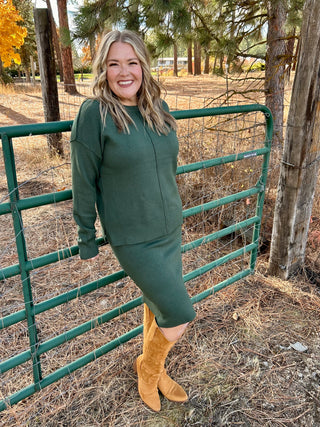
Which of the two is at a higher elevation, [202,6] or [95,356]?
[202,6]

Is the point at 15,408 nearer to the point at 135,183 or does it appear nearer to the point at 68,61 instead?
the point at 135,183

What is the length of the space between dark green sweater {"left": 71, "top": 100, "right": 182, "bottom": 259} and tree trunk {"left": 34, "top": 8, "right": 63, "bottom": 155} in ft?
15.0

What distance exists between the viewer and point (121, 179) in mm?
1585

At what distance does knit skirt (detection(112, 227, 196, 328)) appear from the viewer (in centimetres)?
169

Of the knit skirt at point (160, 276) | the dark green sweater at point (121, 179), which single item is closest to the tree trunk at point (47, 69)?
the dark green sweater at point (121, 179)

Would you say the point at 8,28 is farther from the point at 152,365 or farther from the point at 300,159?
the point at 152,365

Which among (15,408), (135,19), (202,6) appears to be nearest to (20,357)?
(15,408)

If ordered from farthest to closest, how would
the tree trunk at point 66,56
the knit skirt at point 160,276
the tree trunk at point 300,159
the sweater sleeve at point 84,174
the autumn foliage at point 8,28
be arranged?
the tree trunk at point 66,56 < the autumn foliage at point 8,28 < the tree trunk at point 300,159 < the knit skirt at point 160,276 < the sweater sleeve at point 84,174

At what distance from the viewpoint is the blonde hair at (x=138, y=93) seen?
156 cm

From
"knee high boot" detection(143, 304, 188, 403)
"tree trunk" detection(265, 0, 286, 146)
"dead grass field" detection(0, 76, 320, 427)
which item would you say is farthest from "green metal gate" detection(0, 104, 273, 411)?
"tree trunk" detection(265, 0, 286, 146)

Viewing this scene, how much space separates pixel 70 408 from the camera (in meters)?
2.03

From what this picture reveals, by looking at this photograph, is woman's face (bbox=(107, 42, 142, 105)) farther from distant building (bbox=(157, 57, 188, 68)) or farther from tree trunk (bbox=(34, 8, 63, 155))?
tree trunk (bbox=(34, 8, 63, 155))

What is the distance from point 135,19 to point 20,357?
13.6 ft

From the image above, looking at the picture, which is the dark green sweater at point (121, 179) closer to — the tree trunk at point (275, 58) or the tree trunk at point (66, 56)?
the tree trunk at point (275, 58)
